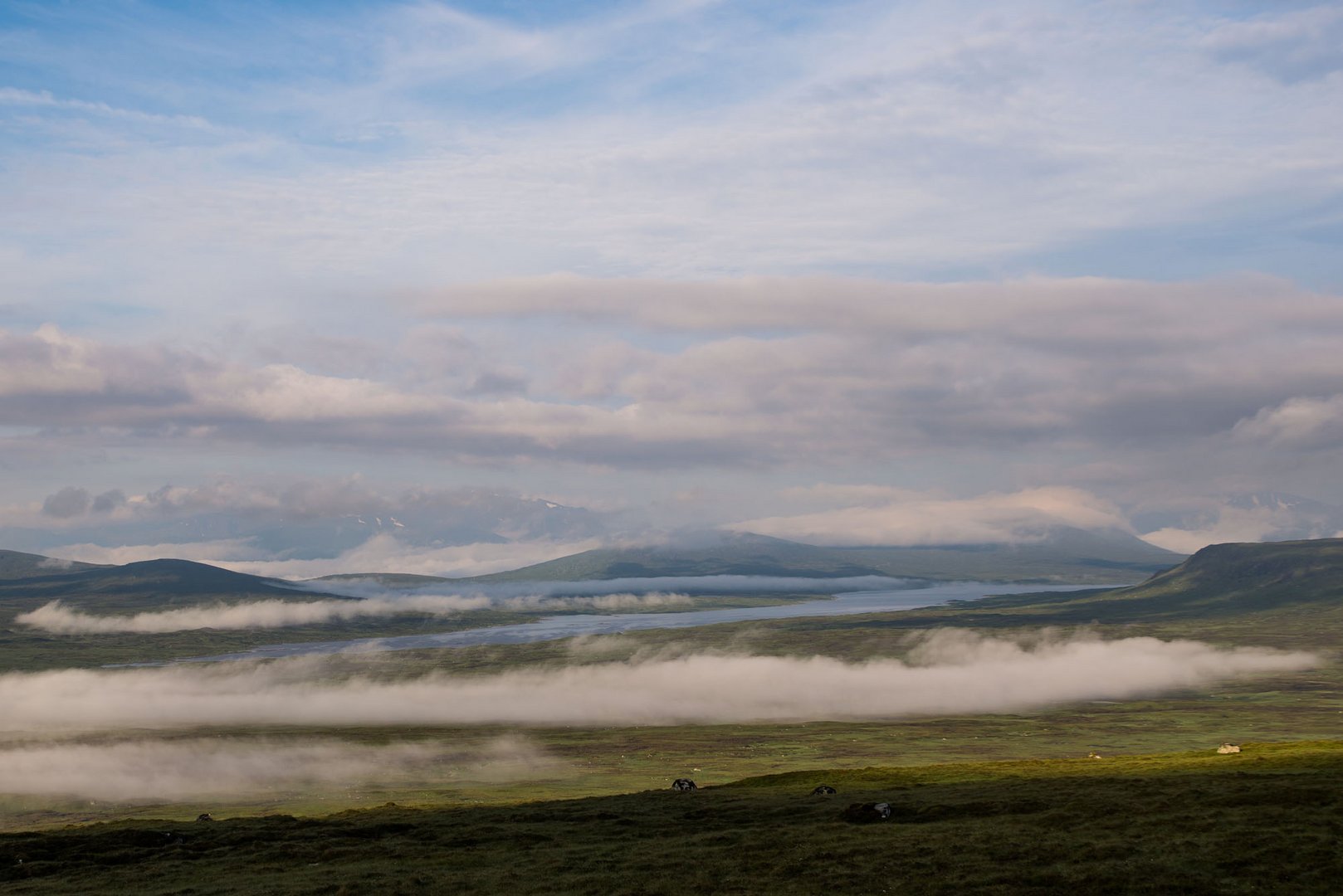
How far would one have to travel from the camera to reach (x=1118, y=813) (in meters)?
73.6

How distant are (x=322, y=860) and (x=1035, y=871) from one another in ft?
186

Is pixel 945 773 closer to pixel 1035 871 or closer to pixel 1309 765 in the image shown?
pixel 1309 765

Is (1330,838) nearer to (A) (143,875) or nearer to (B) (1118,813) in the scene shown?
(B) (1118,813)

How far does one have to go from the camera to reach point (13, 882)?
80.9 metres

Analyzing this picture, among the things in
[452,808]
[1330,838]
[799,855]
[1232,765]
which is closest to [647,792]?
[452,808]

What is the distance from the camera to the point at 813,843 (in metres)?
74.6

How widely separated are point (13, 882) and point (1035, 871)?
75622 mm

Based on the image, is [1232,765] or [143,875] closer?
[143,875]

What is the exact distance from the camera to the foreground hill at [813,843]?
59.8 metres

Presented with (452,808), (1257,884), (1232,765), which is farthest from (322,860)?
(1232,765)

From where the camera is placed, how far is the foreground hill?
59.8 m

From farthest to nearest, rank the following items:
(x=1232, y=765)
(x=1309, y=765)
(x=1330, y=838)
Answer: (x=1232, y=765), (x=1309, y=765), (x=1330, y=838)

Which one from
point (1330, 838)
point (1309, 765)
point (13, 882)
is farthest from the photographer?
point (1309, 765)

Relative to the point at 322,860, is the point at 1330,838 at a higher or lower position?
higher
